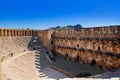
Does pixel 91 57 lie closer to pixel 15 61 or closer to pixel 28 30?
pixel 15 61

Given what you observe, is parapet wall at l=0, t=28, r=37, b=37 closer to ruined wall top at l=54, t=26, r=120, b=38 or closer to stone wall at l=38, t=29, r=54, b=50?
stone wall at l=38, t=29, r=54, b=50

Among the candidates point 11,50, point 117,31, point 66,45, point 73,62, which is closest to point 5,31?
point 11,50

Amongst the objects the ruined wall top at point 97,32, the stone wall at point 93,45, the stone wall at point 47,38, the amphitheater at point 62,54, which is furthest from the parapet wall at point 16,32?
the ruined wall top at point 97,32

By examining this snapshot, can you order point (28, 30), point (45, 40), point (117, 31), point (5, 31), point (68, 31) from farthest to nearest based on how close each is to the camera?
point (28, 30), point (45, 40), point (5, 31), point (68, 31), point (117, 31)

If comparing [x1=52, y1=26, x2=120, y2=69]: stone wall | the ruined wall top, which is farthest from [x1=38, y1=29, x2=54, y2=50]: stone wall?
the ruined wall top

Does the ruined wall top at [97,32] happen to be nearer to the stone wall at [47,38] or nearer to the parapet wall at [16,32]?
the stone wall at [47,38]

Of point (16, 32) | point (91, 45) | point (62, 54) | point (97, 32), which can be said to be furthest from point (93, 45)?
point (16, 32)

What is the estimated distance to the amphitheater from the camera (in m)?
25.6

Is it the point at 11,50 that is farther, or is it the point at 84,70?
the point at 11,50

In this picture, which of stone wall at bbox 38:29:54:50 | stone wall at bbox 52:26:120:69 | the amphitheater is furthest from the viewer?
stone wall at bbox 38:29:54:50

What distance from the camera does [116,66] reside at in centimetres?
2572

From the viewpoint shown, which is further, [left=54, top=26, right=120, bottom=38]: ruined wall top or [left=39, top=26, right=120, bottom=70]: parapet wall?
[left=39, top=26, right=120, bottom=70]: parapet wall

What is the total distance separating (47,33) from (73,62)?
1165cm

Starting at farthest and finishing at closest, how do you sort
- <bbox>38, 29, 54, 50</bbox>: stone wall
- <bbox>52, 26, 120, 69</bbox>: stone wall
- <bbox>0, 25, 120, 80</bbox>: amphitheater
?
1. <bbox>38, 29, 54, 50</bbox>: stone wall
2. <bbox>52, 26, 120, 69</bbox>: stone wall
3. <bbox>0, 25, 120, 80</bbox>: amphitheater
